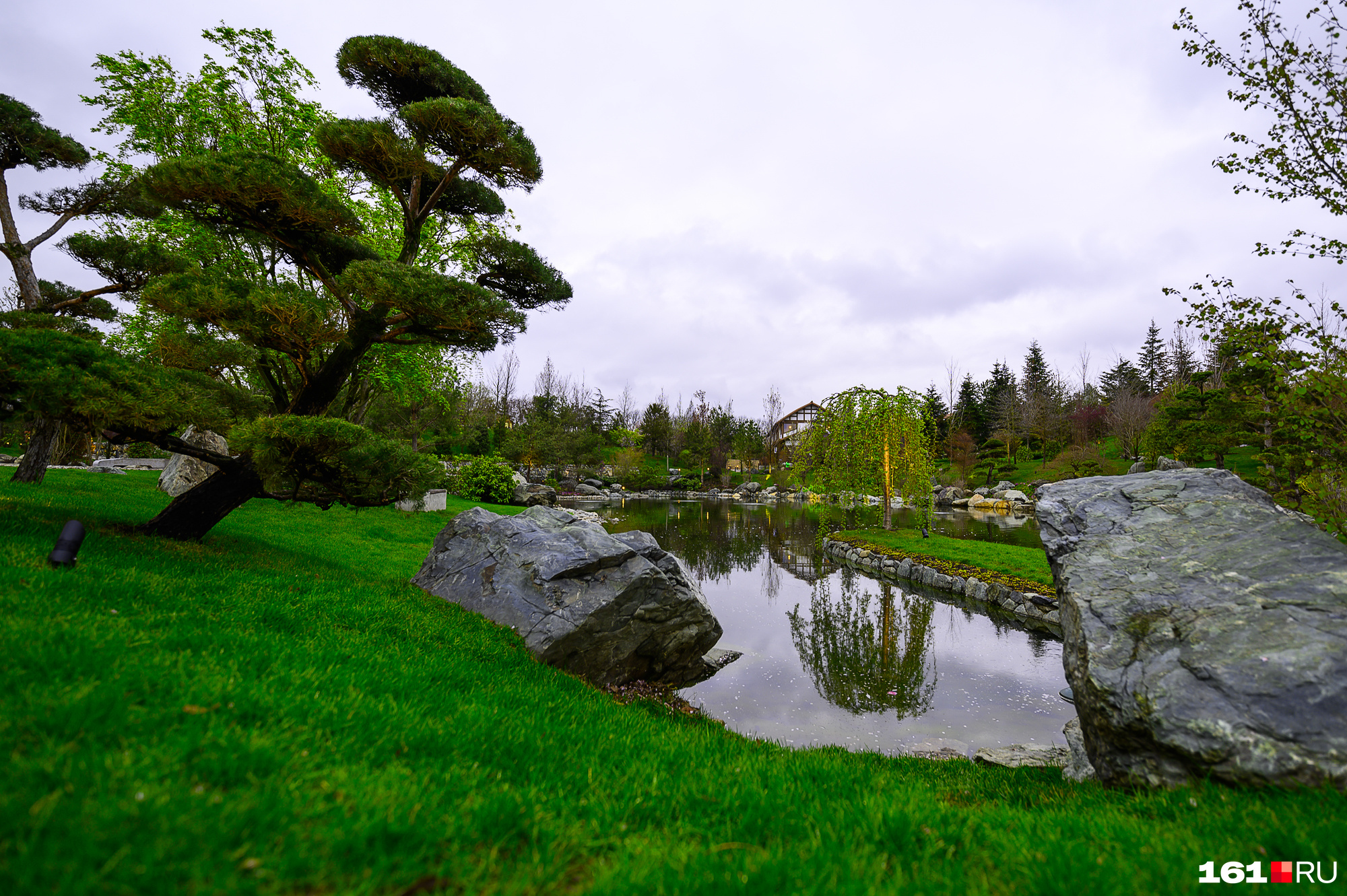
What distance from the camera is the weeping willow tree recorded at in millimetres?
17984

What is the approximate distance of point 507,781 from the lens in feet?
8.37

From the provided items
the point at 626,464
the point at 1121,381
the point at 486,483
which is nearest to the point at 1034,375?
the point at 1121,381

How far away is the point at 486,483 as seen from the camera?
81.0 ft

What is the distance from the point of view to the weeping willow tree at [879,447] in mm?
17984

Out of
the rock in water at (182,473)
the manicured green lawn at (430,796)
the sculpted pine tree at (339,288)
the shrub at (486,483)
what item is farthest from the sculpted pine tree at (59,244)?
the shrub at (486,483)

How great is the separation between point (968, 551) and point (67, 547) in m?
16.6

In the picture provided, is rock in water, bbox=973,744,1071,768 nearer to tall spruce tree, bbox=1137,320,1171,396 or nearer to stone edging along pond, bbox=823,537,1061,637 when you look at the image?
stone edging along pond, bbox=823,537,1061,637

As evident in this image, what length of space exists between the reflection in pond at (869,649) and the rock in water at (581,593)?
1833 mm

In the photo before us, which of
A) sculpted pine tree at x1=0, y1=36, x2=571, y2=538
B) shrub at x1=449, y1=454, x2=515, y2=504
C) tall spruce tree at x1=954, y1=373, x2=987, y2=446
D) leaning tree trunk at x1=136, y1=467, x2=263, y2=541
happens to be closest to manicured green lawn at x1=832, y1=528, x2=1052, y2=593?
sculpted pine tree at x1=0, y1=36, x2=571, y2=538

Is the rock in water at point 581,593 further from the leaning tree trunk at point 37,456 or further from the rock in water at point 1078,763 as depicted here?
the leaning tree trunk at point 37,456

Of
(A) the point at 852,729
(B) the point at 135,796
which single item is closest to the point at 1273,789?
(A) the point at 852,729

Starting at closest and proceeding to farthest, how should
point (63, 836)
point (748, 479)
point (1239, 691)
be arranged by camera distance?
1. point (63, 836)
2. point (1239, 691)
3. point (748, 479)

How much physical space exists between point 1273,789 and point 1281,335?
168 inches

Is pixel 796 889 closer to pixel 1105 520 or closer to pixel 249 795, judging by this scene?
pixel 249 795
